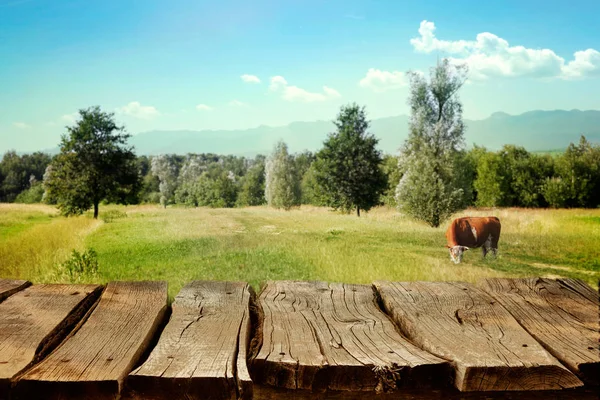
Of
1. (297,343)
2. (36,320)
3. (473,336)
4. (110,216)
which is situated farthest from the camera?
(110,216)

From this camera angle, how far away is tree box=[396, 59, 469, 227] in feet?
16.1

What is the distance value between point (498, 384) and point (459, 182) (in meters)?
3.78

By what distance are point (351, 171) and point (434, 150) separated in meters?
0.71

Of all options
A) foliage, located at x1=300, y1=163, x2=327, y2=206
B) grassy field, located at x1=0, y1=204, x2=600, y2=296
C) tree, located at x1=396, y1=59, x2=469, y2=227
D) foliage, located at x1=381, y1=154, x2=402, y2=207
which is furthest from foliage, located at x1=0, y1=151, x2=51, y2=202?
tree, located at x1=396, y1=59, x2=469, y2=227

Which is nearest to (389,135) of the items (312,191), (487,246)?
(312,191)

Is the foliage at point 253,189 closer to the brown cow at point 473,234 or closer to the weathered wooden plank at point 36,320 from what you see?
the brown cow at point 473,234

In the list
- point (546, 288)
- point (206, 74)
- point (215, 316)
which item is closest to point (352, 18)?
point (206, 74)

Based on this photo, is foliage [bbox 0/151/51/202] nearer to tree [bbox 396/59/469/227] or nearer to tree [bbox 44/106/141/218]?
tree [bbox 44/106/141/218]

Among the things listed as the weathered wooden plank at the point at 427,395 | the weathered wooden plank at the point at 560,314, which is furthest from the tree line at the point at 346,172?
the weathered wooden plank at the point at 427,395

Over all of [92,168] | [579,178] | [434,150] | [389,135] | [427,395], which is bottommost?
[427,395]

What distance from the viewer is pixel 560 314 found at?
73.1 inches

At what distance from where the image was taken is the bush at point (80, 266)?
190 inches

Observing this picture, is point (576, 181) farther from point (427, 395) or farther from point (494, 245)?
point (427, 395)

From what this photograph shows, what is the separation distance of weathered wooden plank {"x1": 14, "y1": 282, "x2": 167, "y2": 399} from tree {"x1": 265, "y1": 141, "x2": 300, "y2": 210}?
2.98 m
